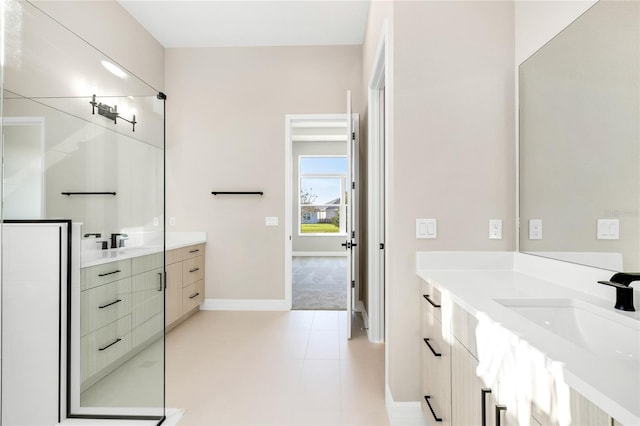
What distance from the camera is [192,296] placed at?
3.54 meters

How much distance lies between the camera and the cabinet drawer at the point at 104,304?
1.74m

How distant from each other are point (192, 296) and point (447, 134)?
316cm

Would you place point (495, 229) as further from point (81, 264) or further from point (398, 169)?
point (81, 264)

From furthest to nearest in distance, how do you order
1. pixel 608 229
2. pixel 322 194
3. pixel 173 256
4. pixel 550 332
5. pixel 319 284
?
pixel 322 194 < pixel 319 284 < pixel 173 256 < pixel 608 229 < pixel 550 332

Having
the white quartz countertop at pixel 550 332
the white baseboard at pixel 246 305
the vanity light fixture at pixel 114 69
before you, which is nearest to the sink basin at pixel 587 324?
the white quartz countertop at pixel 550 332

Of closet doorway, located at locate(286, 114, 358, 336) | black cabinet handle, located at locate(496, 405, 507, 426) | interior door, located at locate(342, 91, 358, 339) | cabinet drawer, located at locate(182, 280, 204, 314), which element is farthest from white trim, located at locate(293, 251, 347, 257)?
black cabinet handle, located at locate(496, 405, 507, 426)

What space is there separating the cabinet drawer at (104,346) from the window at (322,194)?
6.44m

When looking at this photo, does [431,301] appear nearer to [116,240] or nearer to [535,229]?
[535,229]

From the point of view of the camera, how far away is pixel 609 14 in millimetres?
1190

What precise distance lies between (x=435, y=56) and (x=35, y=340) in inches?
102

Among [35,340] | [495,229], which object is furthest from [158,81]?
[495,229]

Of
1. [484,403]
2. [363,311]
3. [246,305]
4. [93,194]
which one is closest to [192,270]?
[246,305]

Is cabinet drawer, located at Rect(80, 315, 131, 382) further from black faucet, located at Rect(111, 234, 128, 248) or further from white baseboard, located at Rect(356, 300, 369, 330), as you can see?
white baseboard, located at Rect(356, 300, 369, 330)

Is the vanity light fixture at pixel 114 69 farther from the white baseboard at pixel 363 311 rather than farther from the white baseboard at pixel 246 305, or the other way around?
the white baseboard at pixel 363 311
